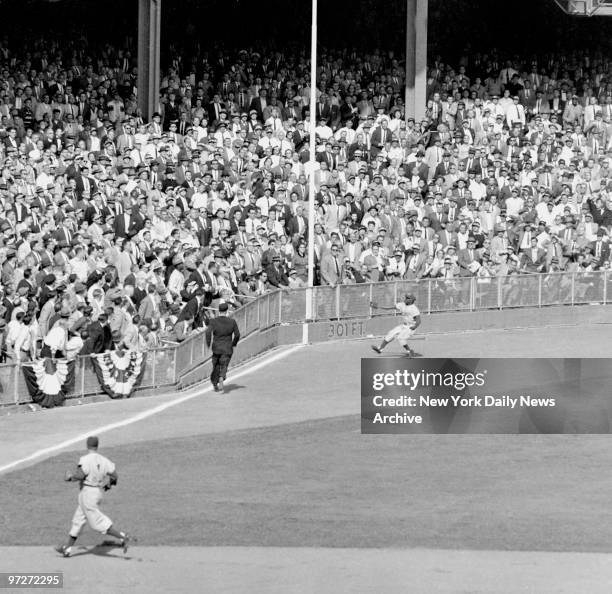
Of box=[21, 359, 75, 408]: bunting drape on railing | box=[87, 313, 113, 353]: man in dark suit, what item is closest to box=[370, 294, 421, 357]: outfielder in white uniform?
box=[87, 313, 113, 353]: man in dark suit

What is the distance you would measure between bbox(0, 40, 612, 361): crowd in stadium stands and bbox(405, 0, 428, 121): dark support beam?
52 centimetres

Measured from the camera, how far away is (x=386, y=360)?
3138cm

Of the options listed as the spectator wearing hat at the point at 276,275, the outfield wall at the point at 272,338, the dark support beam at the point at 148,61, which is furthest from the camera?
the dark support beam at the point at 148,61

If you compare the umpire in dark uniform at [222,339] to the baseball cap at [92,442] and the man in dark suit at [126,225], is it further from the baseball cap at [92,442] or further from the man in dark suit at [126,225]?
the baseball cap at [92,442]

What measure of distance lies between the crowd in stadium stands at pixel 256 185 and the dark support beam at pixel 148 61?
0.39 m

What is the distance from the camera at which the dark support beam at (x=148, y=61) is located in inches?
1665

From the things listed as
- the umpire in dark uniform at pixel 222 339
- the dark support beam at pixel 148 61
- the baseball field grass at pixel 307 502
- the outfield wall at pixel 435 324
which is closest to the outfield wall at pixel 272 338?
the outfield wall at pixel 435 324

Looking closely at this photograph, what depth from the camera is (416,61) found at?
43.6m

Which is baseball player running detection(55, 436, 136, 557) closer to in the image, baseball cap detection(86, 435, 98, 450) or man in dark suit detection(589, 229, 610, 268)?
baseball cap detection(86, 435, 98, 450)

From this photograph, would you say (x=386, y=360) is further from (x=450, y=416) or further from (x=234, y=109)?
(x=234, y=109)

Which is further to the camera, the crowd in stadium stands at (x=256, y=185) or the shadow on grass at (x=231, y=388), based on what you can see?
the crowd in stadium stands at (x=256, y=185)

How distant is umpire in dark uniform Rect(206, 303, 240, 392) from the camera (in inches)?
1123

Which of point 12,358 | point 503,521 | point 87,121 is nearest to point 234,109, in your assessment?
point 87,121

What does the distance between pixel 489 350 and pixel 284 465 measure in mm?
9481
